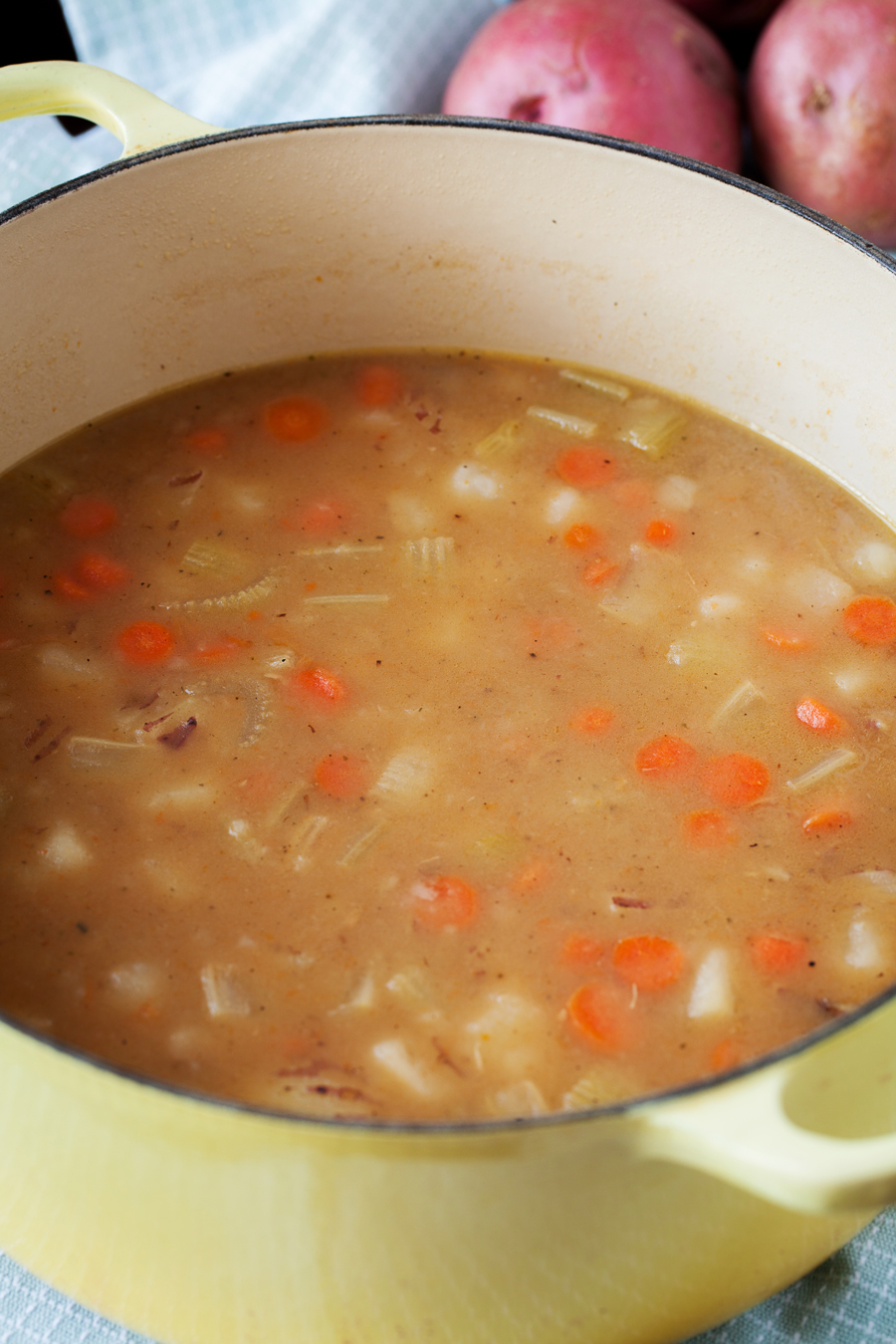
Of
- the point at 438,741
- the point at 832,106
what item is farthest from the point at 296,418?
the point at 832,106

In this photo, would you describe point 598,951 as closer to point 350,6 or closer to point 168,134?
point 168,134

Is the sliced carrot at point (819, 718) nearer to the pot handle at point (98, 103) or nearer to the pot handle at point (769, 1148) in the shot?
the pot handle at point (769, 1148)

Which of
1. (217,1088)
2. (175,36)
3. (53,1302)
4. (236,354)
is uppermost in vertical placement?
(175,36)

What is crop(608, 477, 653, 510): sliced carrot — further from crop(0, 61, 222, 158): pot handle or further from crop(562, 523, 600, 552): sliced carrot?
crop(0, 61, 222, 158): pot handle

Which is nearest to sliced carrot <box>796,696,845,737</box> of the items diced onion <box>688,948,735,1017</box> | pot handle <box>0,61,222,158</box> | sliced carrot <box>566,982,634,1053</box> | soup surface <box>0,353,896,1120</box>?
soup surface <box>0,353,896,1120</box>

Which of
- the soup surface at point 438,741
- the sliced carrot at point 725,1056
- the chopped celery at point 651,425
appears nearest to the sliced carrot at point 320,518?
the soup surface at point 438,741

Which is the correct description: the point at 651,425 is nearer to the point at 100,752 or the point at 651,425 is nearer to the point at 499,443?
the point at 499,443

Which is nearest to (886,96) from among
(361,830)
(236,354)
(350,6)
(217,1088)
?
(350,6)
